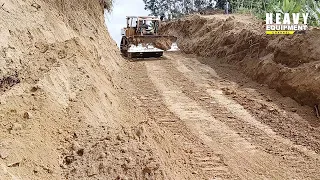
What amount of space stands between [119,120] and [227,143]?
2236mm

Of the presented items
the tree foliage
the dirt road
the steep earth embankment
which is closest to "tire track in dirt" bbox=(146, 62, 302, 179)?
the dirt road

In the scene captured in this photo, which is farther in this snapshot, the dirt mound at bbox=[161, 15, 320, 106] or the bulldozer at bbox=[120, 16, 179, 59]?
the bulldozer at bbox=[120, 16, 179, 59]

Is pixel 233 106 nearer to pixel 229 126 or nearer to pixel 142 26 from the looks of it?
pixel 229 126

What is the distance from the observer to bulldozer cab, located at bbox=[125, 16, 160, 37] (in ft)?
A: 63.2

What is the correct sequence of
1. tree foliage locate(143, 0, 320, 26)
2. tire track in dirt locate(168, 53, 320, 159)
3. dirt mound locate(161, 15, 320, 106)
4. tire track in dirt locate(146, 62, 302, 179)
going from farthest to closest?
tree foliage locate(143, 0, 320, 26) → dirt mound locate(161, 15, 320, 106) → tire track in dirt locate(168, 53, 320, 159) → tire track in dirt locate(146, 62, 302, 179)

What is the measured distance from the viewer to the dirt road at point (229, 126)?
Answer: 6047 millimetres

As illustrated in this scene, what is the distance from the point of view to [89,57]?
870 cm

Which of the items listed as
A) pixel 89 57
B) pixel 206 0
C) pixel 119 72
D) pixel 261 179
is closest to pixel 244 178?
pixel 261 179

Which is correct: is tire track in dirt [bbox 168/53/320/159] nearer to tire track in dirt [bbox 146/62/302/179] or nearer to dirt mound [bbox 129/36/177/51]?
tire track in dirt [bbox 146/62/302/179]

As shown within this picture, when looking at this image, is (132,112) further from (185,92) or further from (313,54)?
(313,54)

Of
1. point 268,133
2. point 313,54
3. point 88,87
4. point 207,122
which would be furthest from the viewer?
point 313,54

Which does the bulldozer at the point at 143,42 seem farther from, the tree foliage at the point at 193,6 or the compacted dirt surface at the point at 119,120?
the compacted dirt surface at the point at 119,120

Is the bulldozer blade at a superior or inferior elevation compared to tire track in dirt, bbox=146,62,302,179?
superior

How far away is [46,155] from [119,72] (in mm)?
8653
